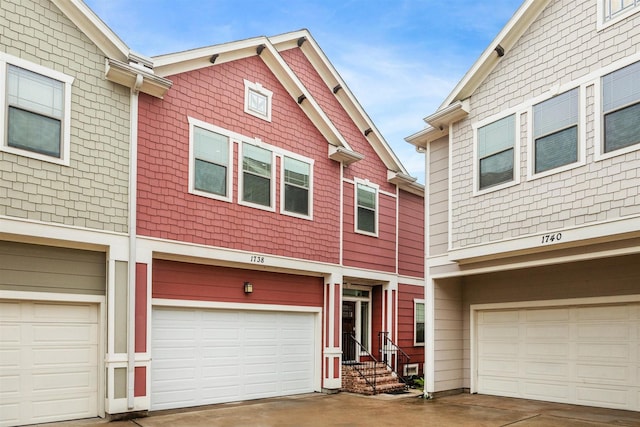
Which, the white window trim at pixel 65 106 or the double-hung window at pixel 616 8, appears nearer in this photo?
the white window trim at pixel 65 106

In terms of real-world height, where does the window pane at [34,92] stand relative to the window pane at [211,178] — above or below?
above

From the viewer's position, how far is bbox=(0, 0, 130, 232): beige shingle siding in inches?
314

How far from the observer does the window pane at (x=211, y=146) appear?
10383mm

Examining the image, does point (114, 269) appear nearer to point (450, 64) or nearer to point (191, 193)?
point (191, 193)

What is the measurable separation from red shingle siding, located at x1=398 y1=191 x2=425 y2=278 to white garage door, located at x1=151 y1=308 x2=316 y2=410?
12.7 feet

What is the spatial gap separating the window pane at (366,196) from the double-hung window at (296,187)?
197cm

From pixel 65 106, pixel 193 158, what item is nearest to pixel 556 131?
pixel 193 158

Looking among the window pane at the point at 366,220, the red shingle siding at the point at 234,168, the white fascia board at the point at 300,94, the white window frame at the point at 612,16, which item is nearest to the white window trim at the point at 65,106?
the red shingle siding at the point at 234,168

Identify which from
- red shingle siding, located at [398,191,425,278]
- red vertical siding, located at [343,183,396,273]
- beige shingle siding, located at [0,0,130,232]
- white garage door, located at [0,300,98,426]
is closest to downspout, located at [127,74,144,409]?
beige shingle siding, located at [0,0,130,232]

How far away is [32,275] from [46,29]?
12.6 ft

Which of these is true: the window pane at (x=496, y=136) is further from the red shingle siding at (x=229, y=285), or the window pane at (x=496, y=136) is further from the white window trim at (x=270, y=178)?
the red shingle siding at (x=229, y=285)

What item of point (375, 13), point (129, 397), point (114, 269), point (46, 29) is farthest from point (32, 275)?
point (375, 13)

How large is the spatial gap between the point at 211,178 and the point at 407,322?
7.26 m

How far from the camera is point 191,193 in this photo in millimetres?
10086
